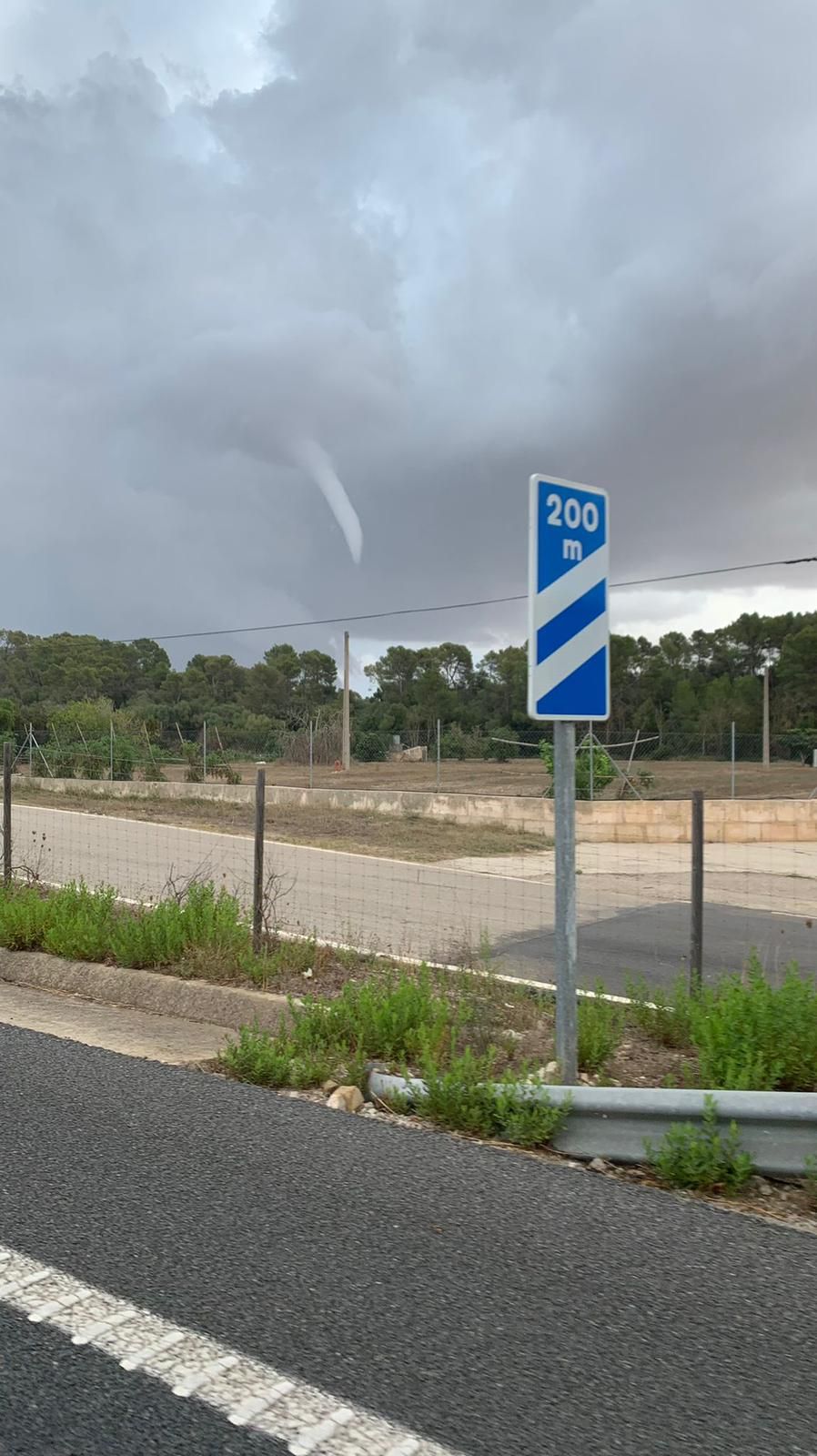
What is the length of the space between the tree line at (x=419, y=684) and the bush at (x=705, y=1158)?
4875 centimetres

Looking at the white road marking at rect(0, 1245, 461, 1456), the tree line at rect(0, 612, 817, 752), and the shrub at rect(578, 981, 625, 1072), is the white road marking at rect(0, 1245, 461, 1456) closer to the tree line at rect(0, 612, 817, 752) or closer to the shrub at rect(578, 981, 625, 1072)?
the shrub at rect(578, 981, 625, 1072)

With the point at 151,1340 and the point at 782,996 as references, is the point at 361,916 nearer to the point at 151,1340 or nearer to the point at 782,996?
the point at 782,996

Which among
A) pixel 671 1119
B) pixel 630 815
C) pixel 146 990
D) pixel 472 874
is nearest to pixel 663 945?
pixel 146 990

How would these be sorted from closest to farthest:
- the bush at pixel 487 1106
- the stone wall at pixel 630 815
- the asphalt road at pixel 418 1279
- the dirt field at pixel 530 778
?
the asphalt road at pixel 418 1279 < the bush at pixel 487 1106 < the stone wall at pixel 630 815 < the dirt field at pixel 530 778

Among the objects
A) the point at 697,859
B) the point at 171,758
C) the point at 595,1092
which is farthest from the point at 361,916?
the point at 171,758

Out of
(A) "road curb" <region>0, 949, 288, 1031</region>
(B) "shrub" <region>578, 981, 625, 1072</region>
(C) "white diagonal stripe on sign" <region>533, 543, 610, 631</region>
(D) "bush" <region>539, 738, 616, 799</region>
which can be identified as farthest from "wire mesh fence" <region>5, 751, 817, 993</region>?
(C) "white diagonal stripe on sign" <region>533, 543, 610, 631</region>

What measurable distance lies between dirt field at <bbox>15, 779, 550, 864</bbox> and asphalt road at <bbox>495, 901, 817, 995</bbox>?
20.2 ft

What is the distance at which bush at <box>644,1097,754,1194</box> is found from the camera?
397 centimetres

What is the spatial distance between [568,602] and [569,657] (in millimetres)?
254

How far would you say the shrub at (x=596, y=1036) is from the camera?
17.4ft

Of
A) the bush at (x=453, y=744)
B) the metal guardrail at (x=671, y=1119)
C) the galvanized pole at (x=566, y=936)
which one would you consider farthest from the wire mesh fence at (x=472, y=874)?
the bush at (x=453, y=744)

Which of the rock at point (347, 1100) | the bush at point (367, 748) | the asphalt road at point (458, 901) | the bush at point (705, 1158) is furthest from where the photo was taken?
the bush at point (367, 748)

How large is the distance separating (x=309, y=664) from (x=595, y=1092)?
9196 centimetres

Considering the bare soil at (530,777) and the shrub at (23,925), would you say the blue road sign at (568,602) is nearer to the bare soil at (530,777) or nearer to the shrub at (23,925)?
the shrub at (23,925)
